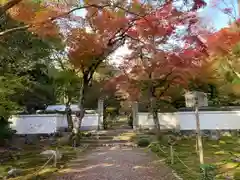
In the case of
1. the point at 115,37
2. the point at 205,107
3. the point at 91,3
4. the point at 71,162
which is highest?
the point at 115,37

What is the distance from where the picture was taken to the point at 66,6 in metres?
7.64

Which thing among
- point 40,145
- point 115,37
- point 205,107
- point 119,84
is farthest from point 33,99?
point 205,107

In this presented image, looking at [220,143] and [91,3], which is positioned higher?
[91,3]

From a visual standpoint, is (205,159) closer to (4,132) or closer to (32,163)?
(32,163)

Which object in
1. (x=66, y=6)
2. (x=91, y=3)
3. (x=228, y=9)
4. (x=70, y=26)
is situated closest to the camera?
(x=91, y=3)

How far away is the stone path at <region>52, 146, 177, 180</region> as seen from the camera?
675 cm

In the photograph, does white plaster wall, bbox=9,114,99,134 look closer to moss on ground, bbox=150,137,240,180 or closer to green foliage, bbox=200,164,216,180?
moss on ground, bbox=150,137,240,180

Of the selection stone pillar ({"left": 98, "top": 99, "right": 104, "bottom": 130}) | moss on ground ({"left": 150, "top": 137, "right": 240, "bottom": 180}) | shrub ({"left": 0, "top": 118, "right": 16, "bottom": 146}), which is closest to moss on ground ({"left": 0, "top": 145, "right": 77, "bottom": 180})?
shrub ({"left": 0, "top": 118, "right": 16, "bottom": 146})

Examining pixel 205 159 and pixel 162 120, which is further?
pixel 162 120

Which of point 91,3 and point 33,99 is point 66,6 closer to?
point 91,3

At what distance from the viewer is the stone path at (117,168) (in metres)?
6.75

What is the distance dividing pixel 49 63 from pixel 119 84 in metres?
4.63

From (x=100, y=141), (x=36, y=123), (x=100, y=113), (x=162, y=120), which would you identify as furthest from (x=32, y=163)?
(x=162, y=120)

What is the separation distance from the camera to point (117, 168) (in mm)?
7699
